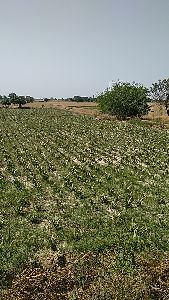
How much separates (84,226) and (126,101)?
64.4 m

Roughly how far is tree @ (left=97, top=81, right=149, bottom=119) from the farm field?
46.9 metres

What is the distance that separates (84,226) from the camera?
16.3m

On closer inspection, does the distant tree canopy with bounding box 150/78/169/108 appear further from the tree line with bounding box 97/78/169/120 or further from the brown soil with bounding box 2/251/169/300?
the brown soil with bounding box 2/251/169/300

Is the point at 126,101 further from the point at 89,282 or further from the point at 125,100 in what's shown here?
the point at 89,282

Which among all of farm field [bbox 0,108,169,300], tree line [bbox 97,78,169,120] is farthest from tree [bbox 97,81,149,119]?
farm field [bbox 0,108,169,300]

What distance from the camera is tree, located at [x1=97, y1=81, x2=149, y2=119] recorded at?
79.5 meters

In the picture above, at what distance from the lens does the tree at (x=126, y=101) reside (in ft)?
261

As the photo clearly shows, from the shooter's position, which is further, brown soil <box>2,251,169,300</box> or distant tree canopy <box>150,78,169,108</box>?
distant tree canopy <box>150,78,169,108</box>

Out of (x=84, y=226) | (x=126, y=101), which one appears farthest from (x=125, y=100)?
(x=84, y=226)

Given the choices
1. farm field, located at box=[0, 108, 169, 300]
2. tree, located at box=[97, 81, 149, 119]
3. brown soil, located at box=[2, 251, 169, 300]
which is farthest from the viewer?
tree, located at box=[97, 81, 149, 119]

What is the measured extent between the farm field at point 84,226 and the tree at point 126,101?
4692 centimetres

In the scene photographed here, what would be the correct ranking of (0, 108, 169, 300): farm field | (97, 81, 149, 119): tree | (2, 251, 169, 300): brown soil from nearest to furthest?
1. (2, 251, 169, 300): brown soil
2. (0, 108, 169, 300): farm field
3. (97, 81, 149, 119): tree

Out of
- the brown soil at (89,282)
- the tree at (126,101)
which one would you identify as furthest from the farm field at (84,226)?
the tree at (126,101)

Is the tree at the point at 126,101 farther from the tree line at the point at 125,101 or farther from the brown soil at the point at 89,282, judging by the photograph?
the brown soil at the point at 89,282
